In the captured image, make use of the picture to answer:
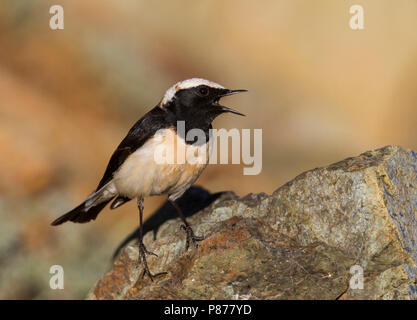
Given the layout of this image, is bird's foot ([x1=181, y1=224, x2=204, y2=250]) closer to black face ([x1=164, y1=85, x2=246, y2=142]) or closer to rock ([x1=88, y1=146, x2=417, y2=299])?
rock ([x1=88, y1=146, x2=417, y2=299])

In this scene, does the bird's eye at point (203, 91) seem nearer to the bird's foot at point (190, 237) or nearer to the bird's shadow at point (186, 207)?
the bird's foot at point (190, 237)

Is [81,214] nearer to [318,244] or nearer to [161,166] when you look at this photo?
[161,166]

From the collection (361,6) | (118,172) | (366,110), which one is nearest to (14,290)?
(118,172)

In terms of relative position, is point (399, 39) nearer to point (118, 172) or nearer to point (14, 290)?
point (118, 172)

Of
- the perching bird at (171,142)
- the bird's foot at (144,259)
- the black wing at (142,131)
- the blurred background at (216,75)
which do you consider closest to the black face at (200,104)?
the perching bird at (171,142)

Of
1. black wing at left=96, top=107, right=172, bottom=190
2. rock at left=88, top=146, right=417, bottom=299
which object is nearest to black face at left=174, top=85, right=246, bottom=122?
black wing at left=96, top=107, right=172, bottom=190
